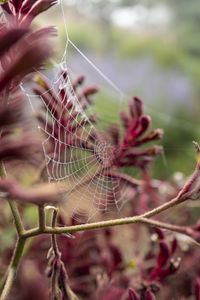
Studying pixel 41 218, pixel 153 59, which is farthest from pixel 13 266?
pixel 153 59

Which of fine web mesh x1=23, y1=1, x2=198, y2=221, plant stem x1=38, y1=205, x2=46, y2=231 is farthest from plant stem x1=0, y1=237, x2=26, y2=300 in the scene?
fine web mesh x1=23, y1=1, x2=198, y2=221

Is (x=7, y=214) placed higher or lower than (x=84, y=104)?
lower

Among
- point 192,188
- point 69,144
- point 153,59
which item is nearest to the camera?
point 192,188

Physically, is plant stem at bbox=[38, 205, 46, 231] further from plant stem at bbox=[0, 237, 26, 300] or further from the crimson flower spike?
the crimson flower spike

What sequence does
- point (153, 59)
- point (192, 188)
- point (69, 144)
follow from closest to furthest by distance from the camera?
point (192, 188) → point (69, 144) → point (153, 59)

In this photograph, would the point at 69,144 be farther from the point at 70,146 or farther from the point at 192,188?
the point at 192,188

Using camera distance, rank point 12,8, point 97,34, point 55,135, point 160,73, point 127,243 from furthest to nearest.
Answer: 1. point 97,34
2. point 160,73
3. point 127,243
4. point 55,135
5. point 12,8

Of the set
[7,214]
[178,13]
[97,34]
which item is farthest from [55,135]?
[178,13]

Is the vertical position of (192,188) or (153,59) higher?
(192,188)

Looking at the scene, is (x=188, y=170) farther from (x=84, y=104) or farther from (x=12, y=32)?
(x=12, y=32)
